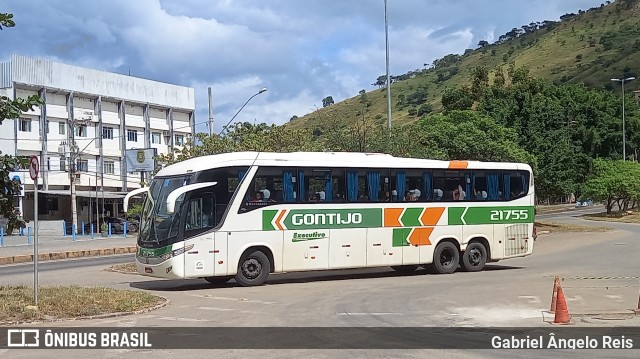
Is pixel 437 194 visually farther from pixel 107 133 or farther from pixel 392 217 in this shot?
pixel 107 133

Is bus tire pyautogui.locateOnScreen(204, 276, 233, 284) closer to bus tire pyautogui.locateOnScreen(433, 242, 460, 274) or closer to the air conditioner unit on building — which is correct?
bus tire pyautogui.locateOnScreen(433, 242, 460, 274)

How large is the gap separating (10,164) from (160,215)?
497 centimetres

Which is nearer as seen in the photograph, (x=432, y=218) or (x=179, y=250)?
(x=179, y=250)

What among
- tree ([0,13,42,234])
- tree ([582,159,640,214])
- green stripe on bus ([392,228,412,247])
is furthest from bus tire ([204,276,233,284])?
tree ([582,159,640,214])

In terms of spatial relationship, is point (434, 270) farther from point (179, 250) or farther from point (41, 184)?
point (41, 184)

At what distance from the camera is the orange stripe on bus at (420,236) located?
70.3 feet

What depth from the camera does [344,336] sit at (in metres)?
10.7

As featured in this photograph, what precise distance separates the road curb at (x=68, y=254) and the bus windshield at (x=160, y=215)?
1411cm

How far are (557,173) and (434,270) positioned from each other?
25.9 m

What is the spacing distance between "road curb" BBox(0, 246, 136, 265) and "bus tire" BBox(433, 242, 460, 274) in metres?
17.5

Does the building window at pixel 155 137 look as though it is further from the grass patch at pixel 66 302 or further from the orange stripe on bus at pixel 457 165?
the grass patch at pixel 66 302

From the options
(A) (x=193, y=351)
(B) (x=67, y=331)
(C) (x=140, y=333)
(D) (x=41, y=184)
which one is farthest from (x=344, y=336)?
(D) (x=41, y=184)

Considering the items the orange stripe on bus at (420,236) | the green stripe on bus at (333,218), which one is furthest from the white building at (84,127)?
the green stripe on bus at (333,218)

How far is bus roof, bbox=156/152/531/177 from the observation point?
60.4 feet
